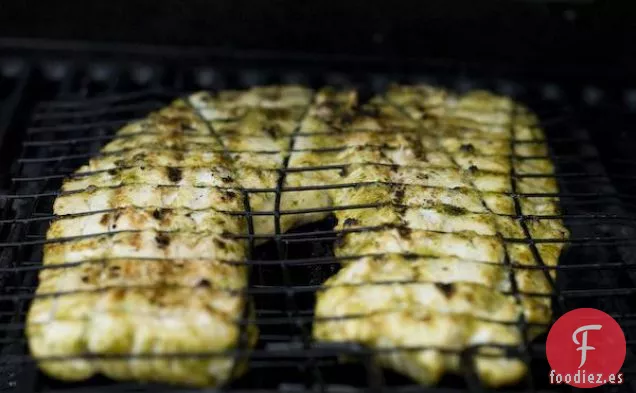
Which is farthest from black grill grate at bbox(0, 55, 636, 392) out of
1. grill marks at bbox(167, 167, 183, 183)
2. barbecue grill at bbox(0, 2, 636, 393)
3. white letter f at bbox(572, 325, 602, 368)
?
grill marks at bbox(167, 167, 183, 183)

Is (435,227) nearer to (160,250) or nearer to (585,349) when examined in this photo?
(585,349)

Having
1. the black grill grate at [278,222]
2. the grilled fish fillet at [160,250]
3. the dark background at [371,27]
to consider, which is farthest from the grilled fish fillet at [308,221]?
the dark background at [371,27]

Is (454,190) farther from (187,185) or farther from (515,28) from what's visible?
(515,28)

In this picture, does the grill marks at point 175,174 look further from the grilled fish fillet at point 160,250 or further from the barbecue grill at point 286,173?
the barbecue grill at point 286,173

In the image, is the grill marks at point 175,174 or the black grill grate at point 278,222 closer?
the black grill grate at point 278,222

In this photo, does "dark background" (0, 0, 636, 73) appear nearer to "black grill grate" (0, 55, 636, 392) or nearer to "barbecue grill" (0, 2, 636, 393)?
"barbecue grill" (0, 2, 636, 393)

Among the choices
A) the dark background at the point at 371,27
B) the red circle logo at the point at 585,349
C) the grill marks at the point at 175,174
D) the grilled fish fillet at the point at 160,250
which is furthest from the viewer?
the dark background at the point at 371,27

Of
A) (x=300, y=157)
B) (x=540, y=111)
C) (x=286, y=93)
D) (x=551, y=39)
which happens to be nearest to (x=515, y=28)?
(x=551, y=39)

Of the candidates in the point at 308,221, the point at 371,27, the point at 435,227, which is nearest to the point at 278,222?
the point at 308,221
